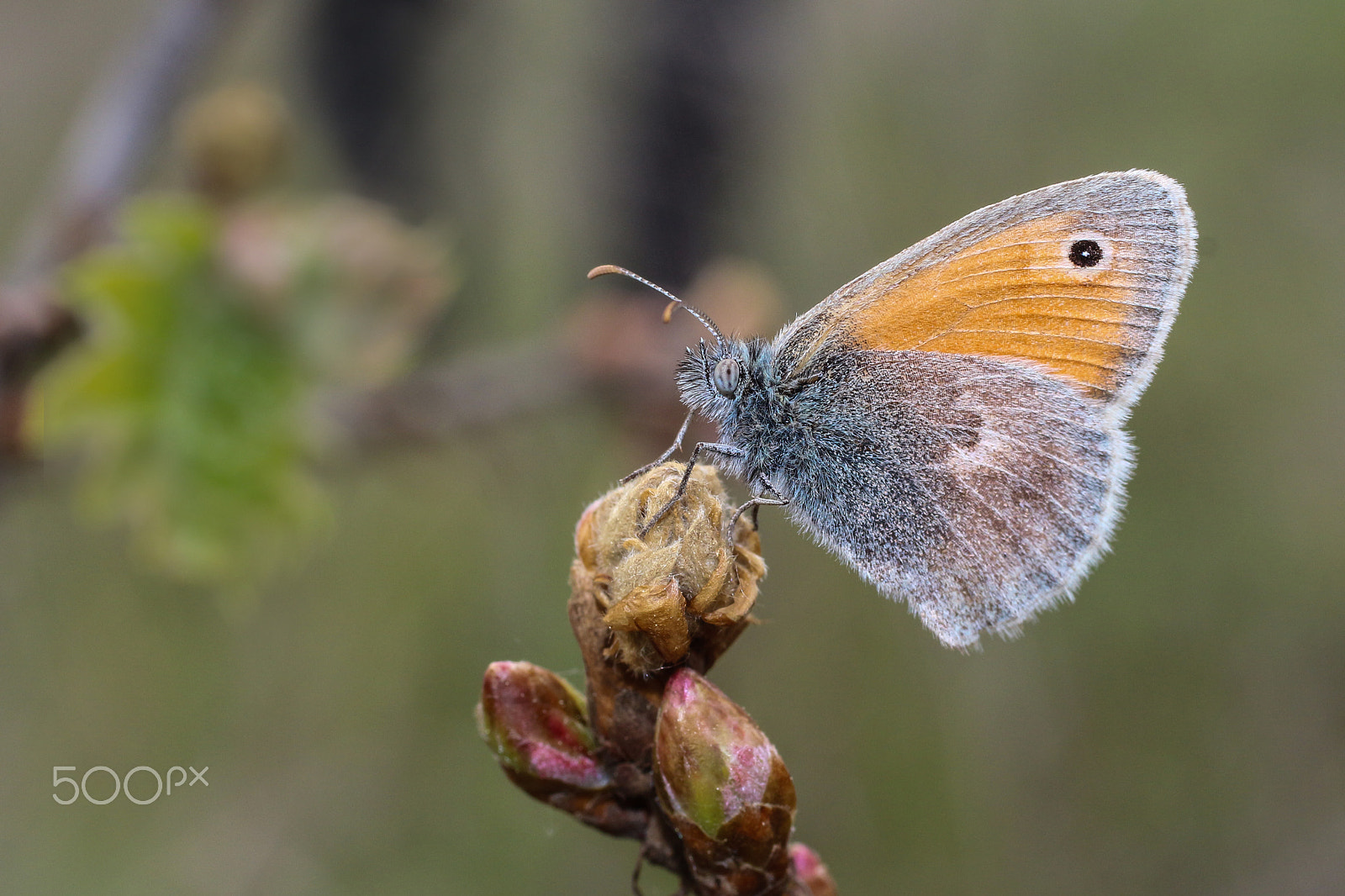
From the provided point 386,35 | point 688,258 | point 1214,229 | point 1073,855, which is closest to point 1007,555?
point 688,258

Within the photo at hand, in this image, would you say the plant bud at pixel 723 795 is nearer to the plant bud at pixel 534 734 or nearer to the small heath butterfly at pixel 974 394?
the plant bud at pixel 534 734

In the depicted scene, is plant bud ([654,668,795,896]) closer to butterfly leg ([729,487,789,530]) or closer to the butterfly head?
butterfly leg ([729,487,789,530])

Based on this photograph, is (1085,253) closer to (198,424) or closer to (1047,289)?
(1047,289)

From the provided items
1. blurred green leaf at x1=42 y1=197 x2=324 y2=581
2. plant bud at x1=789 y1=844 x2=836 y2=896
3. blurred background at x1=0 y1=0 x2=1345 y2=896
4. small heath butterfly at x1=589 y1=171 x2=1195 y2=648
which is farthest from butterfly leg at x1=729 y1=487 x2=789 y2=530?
blurred green leaf at x1=42 y1=197 x2=324 y2=581

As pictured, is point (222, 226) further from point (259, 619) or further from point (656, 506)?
point (259, 619)

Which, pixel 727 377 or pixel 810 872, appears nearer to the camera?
pixel 810 872

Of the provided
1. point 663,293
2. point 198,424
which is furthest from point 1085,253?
point 198,424

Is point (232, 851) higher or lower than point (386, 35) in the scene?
lower
